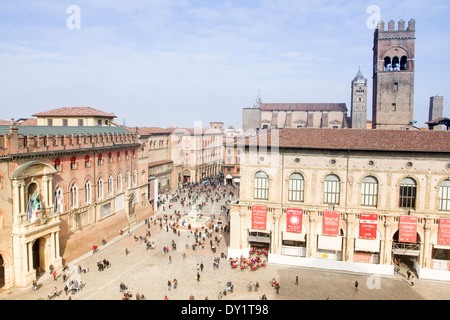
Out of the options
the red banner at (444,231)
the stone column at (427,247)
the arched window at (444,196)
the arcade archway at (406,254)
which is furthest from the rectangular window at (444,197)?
the arcade archway at (406,254)

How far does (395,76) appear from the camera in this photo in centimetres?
6581

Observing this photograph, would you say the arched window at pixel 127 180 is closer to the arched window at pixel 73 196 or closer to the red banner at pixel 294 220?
the arched window at pixel 73 196

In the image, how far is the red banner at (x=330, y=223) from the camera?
36.0m

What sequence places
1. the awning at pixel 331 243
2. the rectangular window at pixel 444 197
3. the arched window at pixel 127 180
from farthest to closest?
the arched window at pixel 127 180
the awning at pixel 331 243
the rectangular window at pixel 444 197

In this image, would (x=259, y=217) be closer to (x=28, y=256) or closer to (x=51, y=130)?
(x=28, y=256)

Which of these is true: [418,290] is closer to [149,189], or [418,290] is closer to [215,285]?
[215,285]

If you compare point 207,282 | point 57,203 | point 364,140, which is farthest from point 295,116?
point 57,203

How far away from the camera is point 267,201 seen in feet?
127

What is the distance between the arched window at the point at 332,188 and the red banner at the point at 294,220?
3.35 meters

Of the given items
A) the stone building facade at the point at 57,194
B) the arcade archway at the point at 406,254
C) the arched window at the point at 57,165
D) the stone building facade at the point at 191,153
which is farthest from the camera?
the stone building facade at the point at 191,153

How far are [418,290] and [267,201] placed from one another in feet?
52.3

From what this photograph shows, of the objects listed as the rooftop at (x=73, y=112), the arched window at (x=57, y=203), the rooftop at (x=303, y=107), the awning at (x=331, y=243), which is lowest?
the awning at (x=331, y=243)

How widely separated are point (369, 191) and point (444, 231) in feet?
24.5

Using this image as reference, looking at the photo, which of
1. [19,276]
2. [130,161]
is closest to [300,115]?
[130,161]
